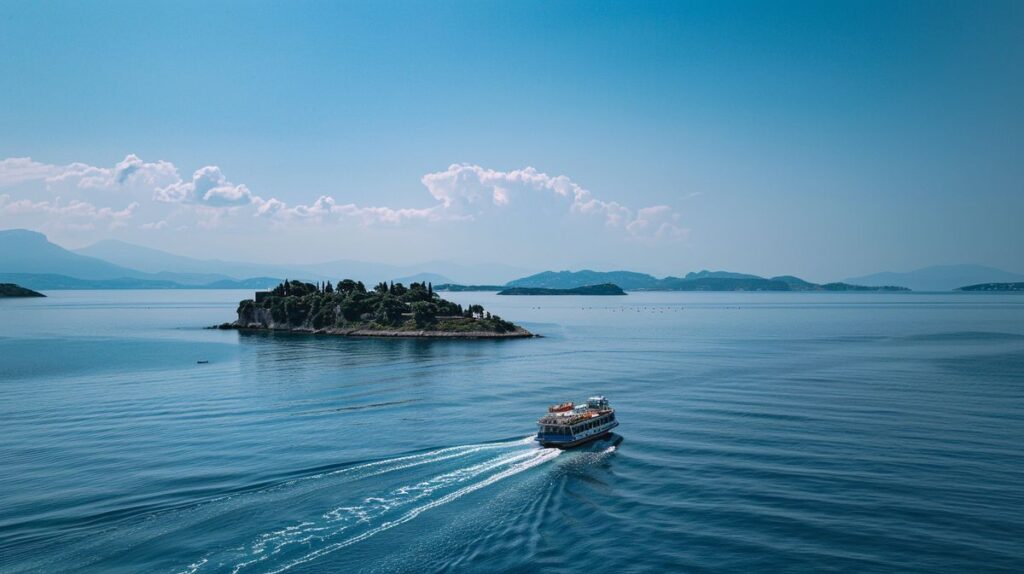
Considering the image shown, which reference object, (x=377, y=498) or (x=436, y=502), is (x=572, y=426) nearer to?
(x=436, y=502)

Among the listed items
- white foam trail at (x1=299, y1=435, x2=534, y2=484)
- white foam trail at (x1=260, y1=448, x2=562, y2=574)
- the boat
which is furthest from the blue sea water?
the boat

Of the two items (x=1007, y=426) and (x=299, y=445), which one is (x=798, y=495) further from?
(x=299, y=445)

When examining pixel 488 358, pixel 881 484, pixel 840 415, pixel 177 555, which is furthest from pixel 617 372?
pixel 177 555

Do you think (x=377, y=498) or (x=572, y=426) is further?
(x=572, y=426)

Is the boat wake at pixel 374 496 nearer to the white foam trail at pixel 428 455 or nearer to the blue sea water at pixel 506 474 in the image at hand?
the white foam trail at pixel 428 455

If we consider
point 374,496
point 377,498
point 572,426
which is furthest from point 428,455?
point 572,426

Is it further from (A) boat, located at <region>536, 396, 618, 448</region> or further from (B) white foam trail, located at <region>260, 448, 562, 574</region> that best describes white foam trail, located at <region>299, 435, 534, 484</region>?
(B) white foam trail, located at <region>260, 448, 562, 574</region>
